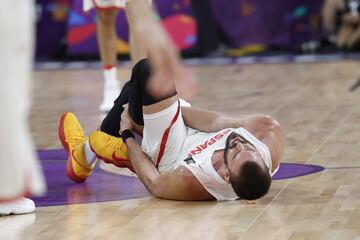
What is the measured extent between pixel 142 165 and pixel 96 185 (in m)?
0.50

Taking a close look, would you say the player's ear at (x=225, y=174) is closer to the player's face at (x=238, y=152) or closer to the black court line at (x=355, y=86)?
the player's face at (x=238, y=152)

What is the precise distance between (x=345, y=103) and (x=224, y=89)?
1.42 metres

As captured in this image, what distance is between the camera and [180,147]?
4625 mm

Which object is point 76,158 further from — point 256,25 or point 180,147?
point 256,25

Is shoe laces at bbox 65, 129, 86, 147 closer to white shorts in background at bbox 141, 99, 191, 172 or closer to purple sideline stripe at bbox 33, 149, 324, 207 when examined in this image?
purple sideline stripe at bbox 33, 149, 324, 207

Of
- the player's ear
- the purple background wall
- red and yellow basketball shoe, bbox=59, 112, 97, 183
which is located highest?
the player's ear

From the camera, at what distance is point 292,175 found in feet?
16.5

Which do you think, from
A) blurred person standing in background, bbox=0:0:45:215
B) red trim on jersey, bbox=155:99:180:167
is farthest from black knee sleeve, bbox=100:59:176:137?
blurred person standing in background, bbox=0:0:45:215

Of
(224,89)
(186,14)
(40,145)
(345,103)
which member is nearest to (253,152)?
(40,145)

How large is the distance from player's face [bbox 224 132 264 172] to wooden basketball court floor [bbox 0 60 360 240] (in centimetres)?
23

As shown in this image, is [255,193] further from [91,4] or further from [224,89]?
[224,89]

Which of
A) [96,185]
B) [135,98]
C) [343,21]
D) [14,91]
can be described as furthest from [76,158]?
[343,21]

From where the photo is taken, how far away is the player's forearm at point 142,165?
14.9 feet

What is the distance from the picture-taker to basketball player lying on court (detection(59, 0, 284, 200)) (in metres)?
4.22
